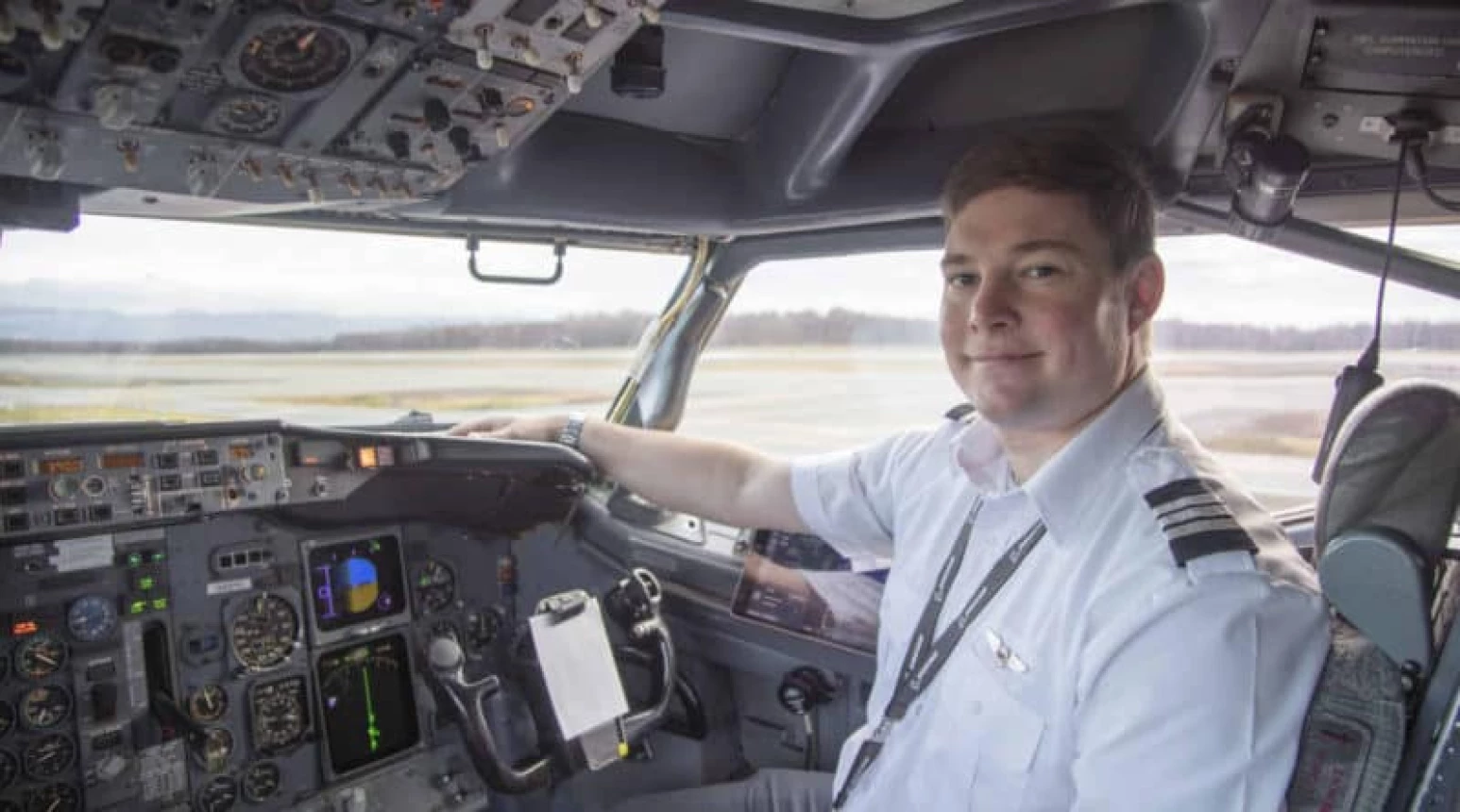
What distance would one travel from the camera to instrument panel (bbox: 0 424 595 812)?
2.07 metres

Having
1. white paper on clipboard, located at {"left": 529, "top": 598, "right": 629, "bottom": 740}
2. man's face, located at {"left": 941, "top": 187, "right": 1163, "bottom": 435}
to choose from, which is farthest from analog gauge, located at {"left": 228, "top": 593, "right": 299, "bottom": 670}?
man's face, located at {"left": 941, "top": 187, "right": 1163, "bottom": 435}

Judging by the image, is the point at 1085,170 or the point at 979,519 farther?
the point at 979,519

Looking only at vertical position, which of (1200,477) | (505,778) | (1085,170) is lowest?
(505,778)

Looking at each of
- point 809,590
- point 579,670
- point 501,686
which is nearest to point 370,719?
point 501,686

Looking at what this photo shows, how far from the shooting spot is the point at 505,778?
93.7 inches

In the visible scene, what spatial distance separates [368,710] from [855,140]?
193cm

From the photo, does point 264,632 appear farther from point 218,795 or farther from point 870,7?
point 870,7

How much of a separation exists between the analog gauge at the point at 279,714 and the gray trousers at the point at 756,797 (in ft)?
2.76

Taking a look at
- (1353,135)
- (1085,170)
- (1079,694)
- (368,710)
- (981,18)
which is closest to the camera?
(1079,694)

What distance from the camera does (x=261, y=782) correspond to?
237 centimetres

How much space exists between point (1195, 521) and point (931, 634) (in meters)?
0.52

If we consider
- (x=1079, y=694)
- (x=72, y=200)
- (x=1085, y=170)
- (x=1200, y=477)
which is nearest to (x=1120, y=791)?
(x=1079, y=694)

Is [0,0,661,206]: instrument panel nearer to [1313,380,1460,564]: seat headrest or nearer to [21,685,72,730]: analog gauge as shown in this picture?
[21,685,72,730]: analog gauge

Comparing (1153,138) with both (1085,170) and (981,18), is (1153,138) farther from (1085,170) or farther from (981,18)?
(1085,170)
